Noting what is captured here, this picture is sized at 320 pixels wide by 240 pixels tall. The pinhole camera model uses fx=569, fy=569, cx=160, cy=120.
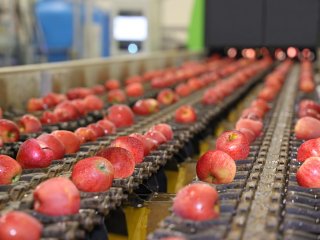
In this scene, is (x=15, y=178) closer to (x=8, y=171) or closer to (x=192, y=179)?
(x=8, y=171)

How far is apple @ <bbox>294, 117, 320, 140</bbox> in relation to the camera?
2932 mm

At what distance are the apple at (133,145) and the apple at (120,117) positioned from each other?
1090 millimetres

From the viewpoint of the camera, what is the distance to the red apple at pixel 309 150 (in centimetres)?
234

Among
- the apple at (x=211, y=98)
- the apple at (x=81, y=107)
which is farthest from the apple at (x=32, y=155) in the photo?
the apple at (x=211, y=98)

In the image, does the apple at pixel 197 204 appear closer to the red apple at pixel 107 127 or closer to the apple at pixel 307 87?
the red apple at pixel 107 127

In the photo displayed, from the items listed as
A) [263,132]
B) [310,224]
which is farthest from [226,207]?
[263,132]

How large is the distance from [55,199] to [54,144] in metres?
0.82

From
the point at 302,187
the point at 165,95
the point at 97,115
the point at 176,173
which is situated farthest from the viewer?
the point at 165,95

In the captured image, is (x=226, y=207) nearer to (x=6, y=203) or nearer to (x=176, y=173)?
(x=6, y=203)

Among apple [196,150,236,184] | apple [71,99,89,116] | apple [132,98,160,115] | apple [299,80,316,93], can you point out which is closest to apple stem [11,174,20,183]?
apple [196,150,236,184]

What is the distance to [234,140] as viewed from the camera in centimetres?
248

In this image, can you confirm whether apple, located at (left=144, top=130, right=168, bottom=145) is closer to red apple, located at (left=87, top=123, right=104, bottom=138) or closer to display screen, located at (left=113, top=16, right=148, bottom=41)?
red apple, located at (left=87, top=123, right=104, bottom=138)

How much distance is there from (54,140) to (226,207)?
1.00m

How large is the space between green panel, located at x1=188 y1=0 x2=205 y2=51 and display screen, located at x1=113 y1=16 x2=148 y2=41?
3.07 meters
